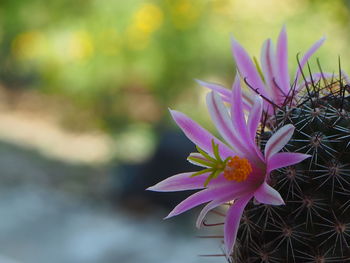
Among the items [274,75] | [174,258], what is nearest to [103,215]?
[174,258]

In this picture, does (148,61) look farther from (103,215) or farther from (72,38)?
(103,215)

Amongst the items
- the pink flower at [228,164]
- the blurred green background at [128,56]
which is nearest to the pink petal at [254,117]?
the pink flower at [228,164]

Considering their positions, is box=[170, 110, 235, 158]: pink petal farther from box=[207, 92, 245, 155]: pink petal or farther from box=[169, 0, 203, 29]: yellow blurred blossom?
box=[169, 0, 203, 29]: yellow blurred blossom

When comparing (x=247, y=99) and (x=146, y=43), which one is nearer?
(x=247, y=99)

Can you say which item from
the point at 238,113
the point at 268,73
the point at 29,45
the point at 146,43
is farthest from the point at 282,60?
the point at 29,45

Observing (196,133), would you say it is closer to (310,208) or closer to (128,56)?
(310,208)

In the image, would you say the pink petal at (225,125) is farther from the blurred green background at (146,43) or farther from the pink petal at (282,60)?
the blurred green background at (146,43)
